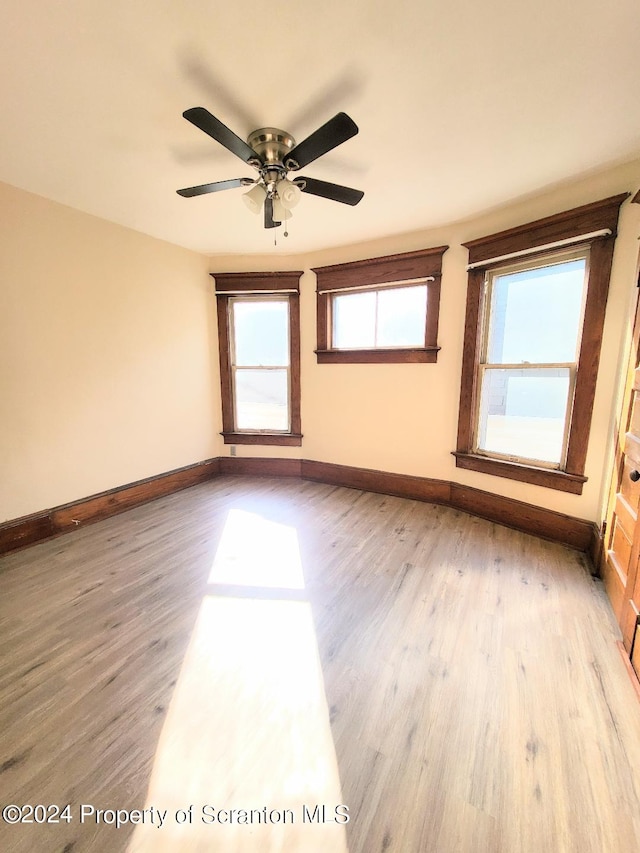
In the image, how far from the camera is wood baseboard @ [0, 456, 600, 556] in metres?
2.48

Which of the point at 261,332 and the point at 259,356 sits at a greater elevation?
the point at 261,332

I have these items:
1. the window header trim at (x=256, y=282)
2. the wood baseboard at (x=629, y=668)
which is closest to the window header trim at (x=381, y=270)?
the window header trim at (x=256, y=282)

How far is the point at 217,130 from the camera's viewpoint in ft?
4.74

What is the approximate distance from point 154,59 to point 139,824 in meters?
2.70

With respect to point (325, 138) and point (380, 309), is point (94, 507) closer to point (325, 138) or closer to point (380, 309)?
point (325, 138)

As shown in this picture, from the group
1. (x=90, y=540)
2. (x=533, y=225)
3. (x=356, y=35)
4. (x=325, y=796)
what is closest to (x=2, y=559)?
(x=90, y=540)

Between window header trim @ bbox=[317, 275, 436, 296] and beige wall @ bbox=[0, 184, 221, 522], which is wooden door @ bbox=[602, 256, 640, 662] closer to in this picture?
window header trim @ bbox=[317, 275, 436, 296]

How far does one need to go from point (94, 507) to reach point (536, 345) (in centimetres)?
390

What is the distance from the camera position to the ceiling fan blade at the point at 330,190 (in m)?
1.84

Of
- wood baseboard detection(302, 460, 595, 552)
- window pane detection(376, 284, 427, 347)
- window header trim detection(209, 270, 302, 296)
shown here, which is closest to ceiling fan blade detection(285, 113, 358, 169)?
window pane detection(376, 284, 427, 347)

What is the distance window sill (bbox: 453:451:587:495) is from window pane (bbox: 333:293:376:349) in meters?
1.51

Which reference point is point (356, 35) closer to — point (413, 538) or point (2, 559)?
point (413, 538)

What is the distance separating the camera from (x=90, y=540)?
261cm

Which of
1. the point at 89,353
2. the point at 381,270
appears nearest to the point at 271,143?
the point at 381,270
